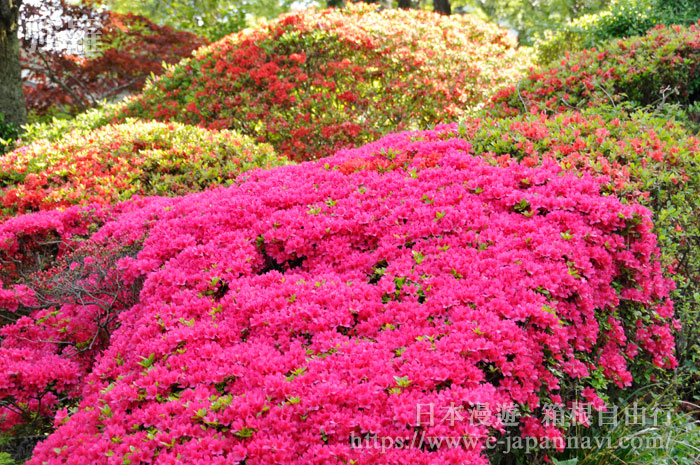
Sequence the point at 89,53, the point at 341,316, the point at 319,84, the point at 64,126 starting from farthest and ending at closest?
1. the point at 89,53
2. the point at 64,126
3. the point at 319,84
4. the point at 341,316

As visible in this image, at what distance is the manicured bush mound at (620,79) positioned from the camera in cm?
607

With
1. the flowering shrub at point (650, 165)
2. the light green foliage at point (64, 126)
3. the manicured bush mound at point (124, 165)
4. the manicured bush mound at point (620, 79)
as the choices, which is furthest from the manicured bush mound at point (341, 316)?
the light green foliage at point (64, 126)

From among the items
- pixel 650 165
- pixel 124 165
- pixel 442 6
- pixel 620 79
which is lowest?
pixel 124 165

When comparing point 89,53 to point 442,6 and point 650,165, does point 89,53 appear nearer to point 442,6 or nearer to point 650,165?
point 442,6

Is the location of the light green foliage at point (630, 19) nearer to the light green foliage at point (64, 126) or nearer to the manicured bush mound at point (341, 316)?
the manicured bush mound at point (341, 316)

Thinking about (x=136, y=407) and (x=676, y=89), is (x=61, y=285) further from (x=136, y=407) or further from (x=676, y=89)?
(x=676, y=89)

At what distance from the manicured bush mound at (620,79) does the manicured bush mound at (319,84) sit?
2062 millimetres

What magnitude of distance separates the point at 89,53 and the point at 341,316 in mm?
13411

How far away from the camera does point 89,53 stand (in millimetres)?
13523

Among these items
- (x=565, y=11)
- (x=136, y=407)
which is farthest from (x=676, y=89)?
(x=565, y=11)

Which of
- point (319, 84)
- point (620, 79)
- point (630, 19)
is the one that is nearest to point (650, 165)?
point (620, 79)

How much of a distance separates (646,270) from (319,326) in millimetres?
2131

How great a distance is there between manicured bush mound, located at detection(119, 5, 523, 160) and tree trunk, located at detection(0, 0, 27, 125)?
11.8 ft

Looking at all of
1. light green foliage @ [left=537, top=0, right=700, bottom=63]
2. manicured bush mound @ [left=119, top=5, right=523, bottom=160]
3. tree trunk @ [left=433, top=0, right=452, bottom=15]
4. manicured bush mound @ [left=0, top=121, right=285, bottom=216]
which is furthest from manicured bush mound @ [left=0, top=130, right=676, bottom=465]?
tree trunk @ [left=433, top=0, right=452, bottom=15]
